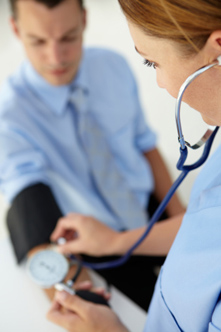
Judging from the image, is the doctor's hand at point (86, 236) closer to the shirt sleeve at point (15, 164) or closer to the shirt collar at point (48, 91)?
the shirt sleeve at point (15, 164)

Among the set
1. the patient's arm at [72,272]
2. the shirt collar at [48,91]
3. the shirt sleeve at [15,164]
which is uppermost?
the shirt collar at [48,91]

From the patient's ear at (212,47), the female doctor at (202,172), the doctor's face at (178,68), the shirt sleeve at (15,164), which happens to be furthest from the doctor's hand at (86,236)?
the patient's ear at (212,47)

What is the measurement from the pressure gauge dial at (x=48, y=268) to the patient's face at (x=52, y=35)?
0.57 m

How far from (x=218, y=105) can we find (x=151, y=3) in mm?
181

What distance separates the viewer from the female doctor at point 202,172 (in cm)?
53

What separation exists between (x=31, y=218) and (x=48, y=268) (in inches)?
7.7

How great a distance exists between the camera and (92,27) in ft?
9.35

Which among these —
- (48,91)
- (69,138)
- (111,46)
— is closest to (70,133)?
(69,138)

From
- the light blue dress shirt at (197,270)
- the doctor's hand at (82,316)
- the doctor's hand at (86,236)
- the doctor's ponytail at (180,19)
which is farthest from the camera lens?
the doctor's hand at (86,236)

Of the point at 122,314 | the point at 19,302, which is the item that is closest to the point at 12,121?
the point at 19,302

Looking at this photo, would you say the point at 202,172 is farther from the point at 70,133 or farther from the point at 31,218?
the point at 70,133

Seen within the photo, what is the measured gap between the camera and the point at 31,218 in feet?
3.91

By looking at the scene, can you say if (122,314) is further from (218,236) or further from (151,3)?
(151,3)

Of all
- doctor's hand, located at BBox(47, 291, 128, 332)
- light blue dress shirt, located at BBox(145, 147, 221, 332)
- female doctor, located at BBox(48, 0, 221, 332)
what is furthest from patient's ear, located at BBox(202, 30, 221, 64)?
doctor's hand, located at BBox(47, 291, 128, 332)
